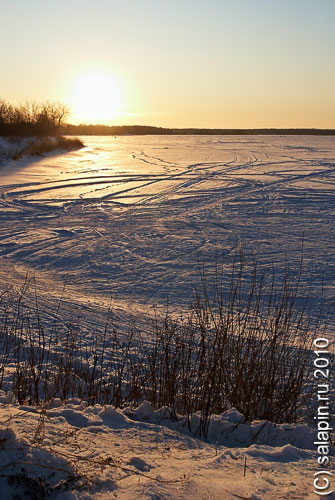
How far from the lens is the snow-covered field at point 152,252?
3059 mm

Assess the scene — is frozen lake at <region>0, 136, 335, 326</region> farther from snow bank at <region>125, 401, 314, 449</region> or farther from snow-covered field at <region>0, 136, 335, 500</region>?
snow bank at <region>125, 401, 314, 449</region>

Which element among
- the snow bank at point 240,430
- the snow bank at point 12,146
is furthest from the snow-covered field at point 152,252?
the snow bank at point 12,146

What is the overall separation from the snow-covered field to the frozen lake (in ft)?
0.15

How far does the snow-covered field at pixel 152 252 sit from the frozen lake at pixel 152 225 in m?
0.04

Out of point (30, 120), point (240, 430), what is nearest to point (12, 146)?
→ point (30, 120)

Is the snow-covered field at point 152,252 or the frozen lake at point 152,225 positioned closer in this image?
the snow-covered field at point 152,252

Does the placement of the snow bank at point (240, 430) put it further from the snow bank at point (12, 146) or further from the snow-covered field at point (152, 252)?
the snow bank at point (12, 146)

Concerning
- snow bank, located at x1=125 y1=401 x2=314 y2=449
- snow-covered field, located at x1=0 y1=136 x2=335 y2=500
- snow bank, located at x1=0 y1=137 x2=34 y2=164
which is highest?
snow bank, located at x1=0 y1=137 x2=34 y2=164

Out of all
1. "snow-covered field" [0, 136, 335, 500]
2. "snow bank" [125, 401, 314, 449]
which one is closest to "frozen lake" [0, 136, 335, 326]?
"snow-covered field" [0, 136, 335, 500]

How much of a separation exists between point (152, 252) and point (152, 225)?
264 centimetres

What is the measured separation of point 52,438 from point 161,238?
9431mm

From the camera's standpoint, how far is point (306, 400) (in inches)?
203

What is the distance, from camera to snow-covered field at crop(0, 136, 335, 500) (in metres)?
3.06

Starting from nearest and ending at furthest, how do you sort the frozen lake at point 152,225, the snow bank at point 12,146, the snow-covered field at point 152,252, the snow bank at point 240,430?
1. the snow-covered field at point 152,252
2. the snow bank at point 240,430
3. the frozen lake at point 152,225
4. the snow bank at point 12,146
